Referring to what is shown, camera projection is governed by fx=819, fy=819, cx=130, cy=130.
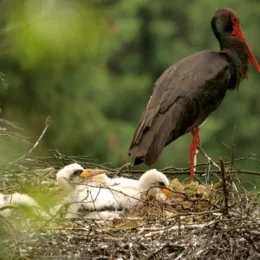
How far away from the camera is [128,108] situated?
1792 cm

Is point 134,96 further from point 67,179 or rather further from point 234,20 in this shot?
point 67,179

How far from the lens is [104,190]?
4570 millimetres

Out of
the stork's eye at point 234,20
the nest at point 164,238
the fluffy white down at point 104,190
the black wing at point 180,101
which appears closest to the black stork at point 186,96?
the black wing at point 180,101

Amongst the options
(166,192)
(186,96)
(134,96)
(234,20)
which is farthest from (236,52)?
(134,96)

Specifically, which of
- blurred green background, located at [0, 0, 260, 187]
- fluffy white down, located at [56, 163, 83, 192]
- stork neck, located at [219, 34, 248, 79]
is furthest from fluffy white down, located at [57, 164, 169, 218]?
stork neck, located at [219, 34, 248, 79]

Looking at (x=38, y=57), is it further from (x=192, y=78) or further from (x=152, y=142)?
(x=192, y=78)

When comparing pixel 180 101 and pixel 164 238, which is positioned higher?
pixel 180 101

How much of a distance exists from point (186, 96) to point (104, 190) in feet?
4.39

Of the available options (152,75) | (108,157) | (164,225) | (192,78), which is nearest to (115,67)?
(152,75)

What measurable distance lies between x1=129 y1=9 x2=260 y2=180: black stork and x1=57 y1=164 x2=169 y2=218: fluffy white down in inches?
12.7

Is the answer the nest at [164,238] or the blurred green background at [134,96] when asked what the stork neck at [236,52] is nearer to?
the blurred green background at [134,96]

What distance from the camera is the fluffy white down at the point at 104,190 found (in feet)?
14.4

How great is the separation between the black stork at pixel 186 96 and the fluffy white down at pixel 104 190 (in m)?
0.32

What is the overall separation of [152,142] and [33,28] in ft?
12.8
